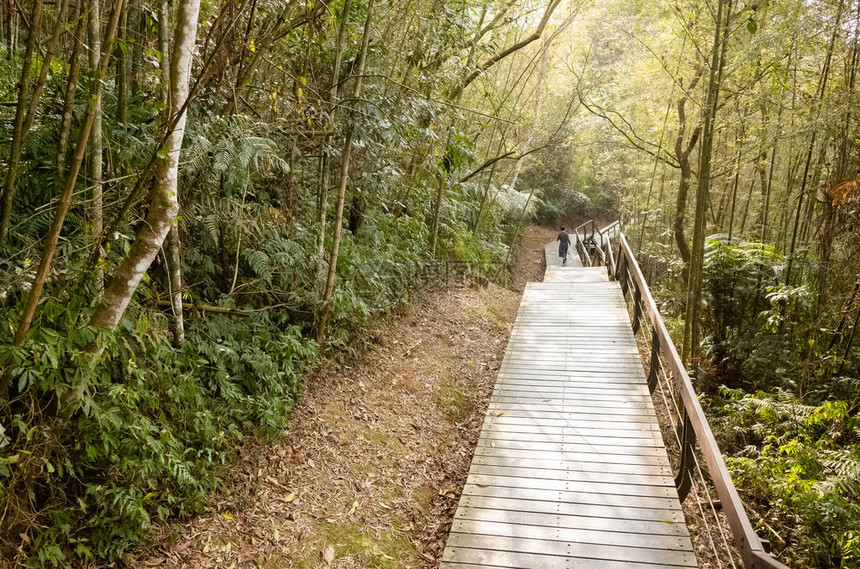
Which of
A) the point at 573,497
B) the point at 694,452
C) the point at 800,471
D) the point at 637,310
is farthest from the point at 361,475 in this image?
the point at 637,310

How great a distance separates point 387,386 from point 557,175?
26.1 m

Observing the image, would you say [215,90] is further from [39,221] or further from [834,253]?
[834,253]

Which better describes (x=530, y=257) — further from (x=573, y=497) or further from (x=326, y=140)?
(x=573, y=497)

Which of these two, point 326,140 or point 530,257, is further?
point 530,257

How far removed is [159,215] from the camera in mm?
3244

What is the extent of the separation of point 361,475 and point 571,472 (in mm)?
2097

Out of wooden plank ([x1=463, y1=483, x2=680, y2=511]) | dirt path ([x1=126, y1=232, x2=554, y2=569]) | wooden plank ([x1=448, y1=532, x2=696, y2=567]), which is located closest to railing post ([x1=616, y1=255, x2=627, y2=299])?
dirt path ([x1=126, y1=232, x2=554, y2=569])

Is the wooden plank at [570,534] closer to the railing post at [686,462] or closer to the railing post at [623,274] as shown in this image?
the railing post at [686,462]

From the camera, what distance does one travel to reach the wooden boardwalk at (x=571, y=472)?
3.92m

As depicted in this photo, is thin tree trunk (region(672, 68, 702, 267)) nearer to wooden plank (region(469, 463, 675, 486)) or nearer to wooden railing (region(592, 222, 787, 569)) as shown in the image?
wooden railing (region(592, 222, 787, 569))

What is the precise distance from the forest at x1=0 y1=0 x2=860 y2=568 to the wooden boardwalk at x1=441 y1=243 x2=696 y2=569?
1497mm

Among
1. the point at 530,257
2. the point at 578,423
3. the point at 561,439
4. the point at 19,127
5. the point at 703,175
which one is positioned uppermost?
the point at 703,175

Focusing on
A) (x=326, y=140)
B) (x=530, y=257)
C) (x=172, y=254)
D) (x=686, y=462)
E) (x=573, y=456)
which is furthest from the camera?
(x=530, y=257)

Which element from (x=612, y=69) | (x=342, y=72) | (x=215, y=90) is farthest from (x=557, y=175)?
(x=215, y=90)
